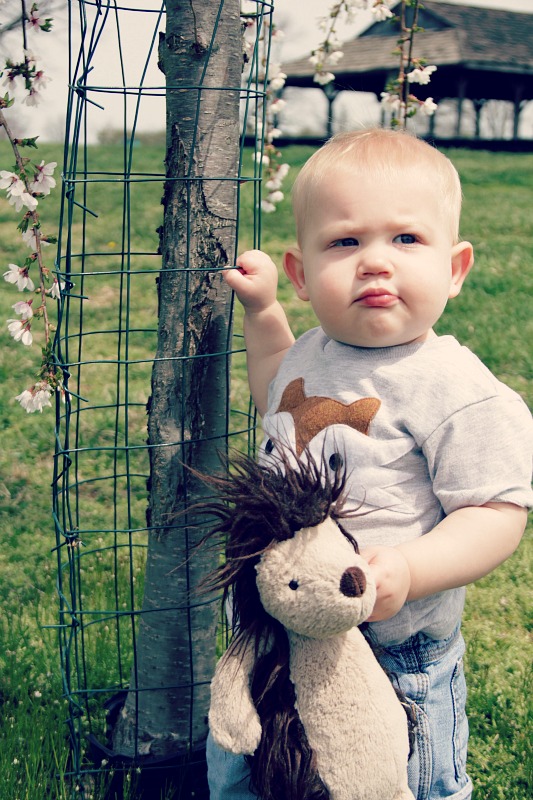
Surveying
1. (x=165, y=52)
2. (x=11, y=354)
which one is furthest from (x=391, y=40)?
(x=165, y=52)

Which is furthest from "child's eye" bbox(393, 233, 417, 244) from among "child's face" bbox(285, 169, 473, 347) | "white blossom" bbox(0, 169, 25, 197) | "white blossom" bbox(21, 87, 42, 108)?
"white blossom" bbox(21, 87, 42, 108)

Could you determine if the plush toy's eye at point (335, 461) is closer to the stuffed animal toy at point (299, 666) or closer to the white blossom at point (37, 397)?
the stuffed animal toy at point (299, 666)

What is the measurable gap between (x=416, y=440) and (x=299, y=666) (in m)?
0.51

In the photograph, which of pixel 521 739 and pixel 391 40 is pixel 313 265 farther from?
pixel 391 40

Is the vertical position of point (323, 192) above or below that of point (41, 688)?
above

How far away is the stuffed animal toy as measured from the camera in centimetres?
162

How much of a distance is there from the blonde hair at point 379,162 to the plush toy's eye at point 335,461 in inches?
20.9

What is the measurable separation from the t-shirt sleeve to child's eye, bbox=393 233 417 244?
1.23 feet

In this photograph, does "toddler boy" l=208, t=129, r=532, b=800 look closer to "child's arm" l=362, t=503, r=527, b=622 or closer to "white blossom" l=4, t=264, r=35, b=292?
"child's arm" l=362, t=503, r=527, b=622

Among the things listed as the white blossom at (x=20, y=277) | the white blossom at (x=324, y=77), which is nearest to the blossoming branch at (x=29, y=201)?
the white blossom at (x=20, y=277)

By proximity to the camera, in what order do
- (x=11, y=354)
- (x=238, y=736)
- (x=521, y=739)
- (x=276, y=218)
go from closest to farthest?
1. (x=238, y=736)
2. (x=521, y=739)
3. (x=11, y=354)
4. (x=276, y=218)

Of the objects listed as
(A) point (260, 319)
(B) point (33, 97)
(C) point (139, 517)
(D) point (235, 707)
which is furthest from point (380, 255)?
(C) point (139, 517)

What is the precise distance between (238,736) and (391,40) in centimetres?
2591

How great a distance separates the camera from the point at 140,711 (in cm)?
250
